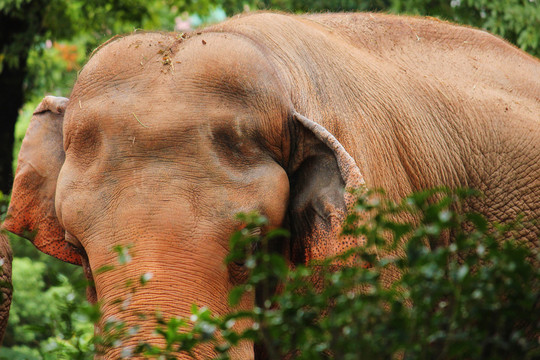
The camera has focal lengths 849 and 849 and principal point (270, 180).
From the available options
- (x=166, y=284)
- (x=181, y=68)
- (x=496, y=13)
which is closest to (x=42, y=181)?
(x=181, y=68)

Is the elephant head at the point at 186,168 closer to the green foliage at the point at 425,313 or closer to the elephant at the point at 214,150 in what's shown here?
the elephant at the point at 214,150

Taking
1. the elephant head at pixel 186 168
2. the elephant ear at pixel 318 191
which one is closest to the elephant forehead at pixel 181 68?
the elephant head at pixel 186 168

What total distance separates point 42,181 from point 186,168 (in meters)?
1.35

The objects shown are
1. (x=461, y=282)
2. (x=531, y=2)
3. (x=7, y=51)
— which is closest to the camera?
(x=461, y=282)

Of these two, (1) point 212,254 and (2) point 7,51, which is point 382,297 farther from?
(2) point 7,51

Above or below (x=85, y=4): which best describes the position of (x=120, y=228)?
above

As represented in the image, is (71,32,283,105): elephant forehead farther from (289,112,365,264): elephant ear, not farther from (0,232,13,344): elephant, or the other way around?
(0,232,13,344): elephant

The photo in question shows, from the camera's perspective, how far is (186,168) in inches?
161

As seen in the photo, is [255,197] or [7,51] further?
[7,51]

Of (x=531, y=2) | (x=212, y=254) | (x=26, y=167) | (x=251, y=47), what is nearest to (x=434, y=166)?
(x=251, y=47)

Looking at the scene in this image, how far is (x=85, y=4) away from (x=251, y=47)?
25.1 ft

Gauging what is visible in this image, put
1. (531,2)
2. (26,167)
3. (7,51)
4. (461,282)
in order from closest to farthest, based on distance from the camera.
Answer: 1. (461,282)
2. (26,167)
3. (531,2)
4. (7,51)

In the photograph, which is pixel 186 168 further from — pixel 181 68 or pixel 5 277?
pixel 5 277

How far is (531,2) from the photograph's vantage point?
31.4ft
